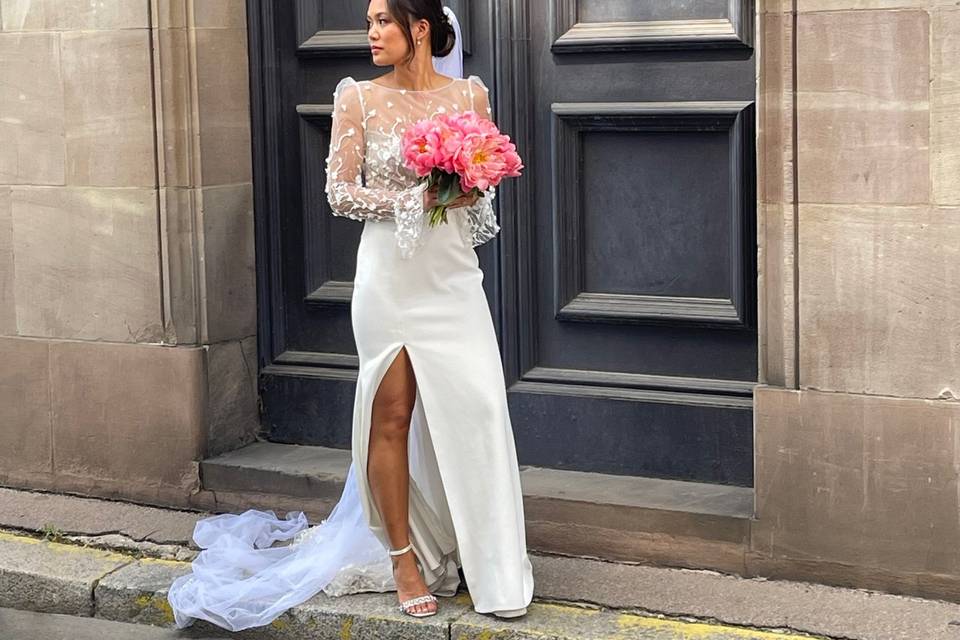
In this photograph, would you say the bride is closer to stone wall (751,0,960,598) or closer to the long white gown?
the long white gown

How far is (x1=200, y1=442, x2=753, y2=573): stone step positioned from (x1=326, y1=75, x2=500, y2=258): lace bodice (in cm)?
124

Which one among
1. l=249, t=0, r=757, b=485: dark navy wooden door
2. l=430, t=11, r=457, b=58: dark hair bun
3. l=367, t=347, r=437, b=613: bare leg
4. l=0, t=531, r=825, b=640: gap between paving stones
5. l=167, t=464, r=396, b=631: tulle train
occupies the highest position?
l=430, t=11, r=457, b=58: dark hair bun

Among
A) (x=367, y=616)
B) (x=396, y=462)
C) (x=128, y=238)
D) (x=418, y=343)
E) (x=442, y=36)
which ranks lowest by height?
(x=367, y=616)

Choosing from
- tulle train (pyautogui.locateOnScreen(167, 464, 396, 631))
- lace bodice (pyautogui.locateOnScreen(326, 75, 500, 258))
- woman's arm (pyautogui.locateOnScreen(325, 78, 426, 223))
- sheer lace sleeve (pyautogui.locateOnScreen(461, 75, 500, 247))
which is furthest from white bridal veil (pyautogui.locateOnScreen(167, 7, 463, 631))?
woman's arm (pyautogui.locateOnScreen(325, 78, 426, 223))

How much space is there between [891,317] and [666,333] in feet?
3.51

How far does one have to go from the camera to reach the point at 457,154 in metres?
4.94

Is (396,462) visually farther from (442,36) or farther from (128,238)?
(128,238)

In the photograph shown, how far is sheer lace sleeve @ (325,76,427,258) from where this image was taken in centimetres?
510

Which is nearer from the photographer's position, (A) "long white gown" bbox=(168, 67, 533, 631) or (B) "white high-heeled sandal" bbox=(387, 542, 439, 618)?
(A) "long white gown" bbox=(168, 67, 533, 631)

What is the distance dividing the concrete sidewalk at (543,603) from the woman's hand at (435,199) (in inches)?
50.0

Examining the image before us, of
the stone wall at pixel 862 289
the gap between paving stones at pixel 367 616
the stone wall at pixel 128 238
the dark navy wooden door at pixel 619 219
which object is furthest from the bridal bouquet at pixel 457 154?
the stone wall at pixel 128 238

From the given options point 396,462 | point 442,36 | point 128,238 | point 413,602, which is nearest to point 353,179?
point 442,36

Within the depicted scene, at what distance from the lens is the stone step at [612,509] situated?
5.70 metres

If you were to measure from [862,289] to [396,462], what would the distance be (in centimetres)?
152
